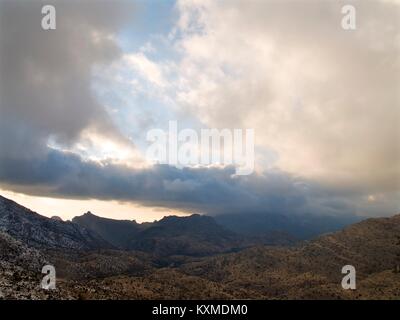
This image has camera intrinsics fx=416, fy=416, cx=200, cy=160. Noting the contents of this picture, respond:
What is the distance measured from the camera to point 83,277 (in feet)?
560

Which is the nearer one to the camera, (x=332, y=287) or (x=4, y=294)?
(x=4, y=294)

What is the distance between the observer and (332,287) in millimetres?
144000

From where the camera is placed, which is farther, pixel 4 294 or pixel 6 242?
pixel 6 242

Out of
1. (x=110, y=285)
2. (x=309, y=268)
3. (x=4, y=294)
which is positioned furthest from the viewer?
(x=309, y=268)

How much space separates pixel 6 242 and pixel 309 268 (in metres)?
133

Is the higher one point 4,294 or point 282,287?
point 4,294

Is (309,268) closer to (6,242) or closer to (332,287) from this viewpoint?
(332,287)
